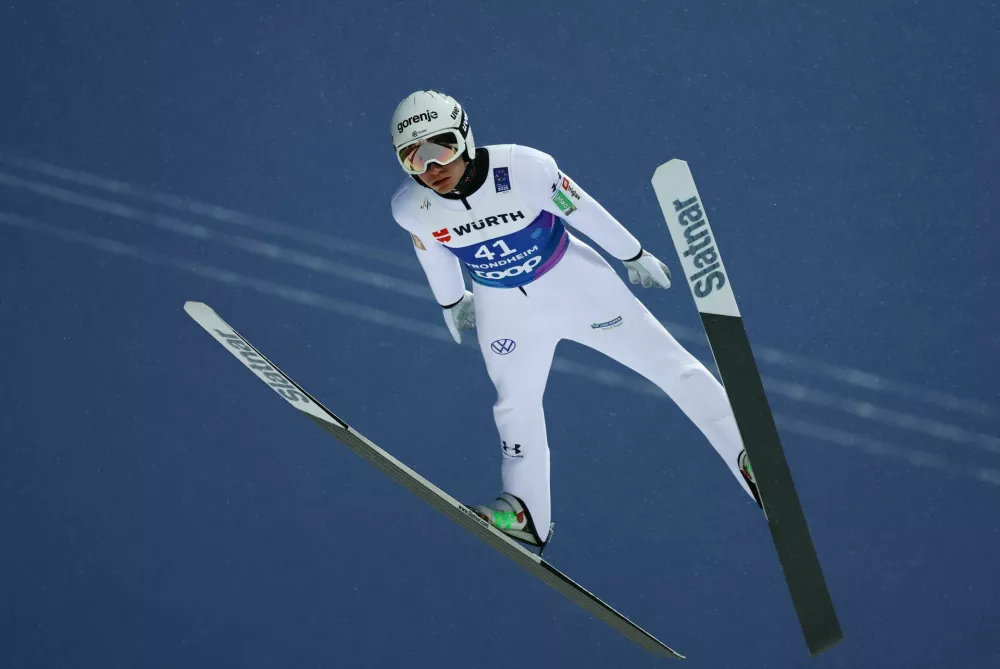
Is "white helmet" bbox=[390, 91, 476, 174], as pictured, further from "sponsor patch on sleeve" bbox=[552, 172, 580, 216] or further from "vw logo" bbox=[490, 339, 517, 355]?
"vw logo" bbox=[490, 339, 517, 355]

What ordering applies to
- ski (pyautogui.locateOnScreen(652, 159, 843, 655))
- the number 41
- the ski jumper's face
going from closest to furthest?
ski (pyautogui.locateOnScreen(652, 159, 843, 655))
the ski jumper's face
the number 41

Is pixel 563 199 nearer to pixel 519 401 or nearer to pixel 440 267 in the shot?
pixel 440 267

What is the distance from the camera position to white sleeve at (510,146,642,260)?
327cm

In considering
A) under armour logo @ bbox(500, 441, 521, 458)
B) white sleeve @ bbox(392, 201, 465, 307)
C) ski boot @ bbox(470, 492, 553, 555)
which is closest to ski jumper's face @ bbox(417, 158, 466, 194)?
white sleeve @ bbox(392, 201, 465, 307)

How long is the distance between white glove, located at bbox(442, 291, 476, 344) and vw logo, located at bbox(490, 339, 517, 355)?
0.36ft

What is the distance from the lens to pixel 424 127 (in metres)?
3.16

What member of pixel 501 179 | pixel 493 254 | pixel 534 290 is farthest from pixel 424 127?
pixel 534 290

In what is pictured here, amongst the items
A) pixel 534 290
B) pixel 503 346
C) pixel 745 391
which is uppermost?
pixel 534 290

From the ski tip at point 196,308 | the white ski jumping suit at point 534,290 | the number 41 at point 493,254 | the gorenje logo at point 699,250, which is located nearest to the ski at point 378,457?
the ski tip at point 196,308

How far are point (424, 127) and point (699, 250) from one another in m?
0.63

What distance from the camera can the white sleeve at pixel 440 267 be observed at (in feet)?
11.1

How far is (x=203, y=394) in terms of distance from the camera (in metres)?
4.18

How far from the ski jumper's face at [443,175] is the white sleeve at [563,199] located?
0.12m

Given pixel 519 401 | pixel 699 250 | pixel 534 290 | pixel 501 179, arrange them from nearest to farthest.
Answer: pixel 699 250 < pixel 501 179 < pixel 534 290 < pixel 519 401
